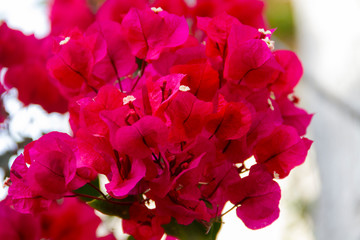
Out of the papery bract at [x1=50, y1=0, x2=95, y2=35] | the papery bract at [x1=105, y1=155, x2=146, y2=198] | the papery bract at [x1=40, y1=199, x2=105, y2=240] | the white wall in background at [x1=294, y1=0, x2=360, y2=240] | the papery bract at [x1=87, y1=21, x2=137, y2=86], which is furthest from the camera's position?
the white wall in background at [x1=294, y1=0, x2=360, y2=240]

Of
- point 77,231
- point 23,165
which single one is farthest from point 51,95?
point 23,165

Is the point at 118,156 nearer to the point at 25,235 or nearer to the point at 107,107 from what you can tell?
the point at 107,107

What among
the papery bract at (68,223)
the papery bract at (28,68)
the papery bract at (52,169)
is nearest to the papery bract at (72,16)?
the papery bract at (28,68)

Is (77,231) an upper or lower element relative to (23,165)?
lower

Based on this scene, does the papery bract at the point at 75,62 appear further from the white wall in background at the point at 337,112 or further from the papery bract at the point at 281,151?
the white wall in background at the point at 337,112

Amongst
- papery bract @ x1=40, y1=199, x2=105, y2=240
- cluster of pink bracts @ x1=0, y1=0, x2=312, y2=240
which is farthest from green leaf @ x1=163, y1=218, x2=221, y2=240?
papery bract @ x1=40, y1=199, x2=105, y2=240

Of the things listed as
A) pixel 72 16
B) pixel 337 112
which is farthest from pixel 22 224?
pixel 337 112

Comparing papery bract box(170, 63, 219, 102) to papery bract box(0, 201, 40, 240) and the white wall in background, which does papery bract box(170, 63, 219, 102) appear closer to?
papery bract box(0, 201, 40, 240)
